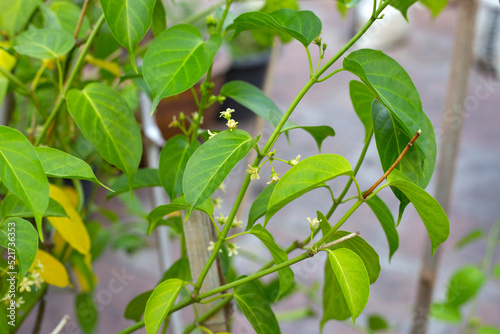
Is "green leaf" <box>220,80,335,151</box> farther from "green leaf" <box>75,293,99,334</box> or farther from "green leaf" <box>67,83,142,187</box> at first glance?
"green leaf" <box>75,293,99,334</box>

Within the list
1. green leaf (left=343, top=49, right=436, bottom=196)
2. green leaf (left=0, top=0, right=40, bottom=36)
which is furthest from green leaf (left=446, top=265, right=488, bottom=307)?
green leaf (left=0, top=0, right=40, bottom=36)

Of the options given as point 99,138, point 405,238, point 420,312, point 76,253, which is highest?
point 99,138

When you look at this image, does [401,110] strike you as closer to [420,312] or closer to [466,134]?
[420,312]

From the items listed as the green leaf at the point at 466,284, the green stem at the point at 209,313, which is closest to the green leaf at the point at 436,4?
the green stem at the point at 209,313

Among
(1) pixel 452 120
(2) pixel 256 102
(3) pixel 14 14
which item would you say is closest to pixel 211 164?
(2) pixel 256 102

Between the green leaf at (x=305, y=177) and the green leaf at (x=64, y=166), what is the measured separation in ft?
0.32

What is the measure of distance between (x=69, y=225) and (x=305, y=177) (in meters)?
0.22

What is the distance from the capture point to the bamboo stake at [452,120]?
67cm

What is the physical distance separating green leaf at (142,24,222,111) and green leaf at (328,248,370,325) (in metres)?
0.12

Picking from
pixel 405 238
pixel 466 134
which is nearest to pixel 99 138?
pixel 405 238

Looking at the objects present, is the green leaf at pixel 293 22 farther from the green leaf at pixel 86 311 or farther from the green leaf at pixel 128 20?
the green leaf at pixel 86 311

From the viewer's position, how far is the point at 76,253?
20.6 inches

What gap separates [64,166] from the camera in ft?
0.99

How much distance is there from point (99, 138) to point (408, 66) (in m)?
2.20
